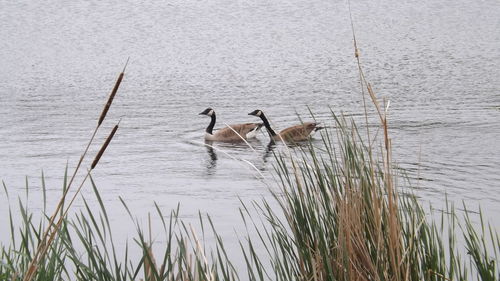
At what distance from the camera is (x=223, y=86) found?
19.9 metres

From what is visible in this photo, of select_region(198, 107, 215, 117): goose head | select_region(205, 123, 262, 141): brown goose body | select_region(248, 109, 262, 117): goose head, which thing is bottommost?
select_region(205, 123, 262, 141): brown goose body

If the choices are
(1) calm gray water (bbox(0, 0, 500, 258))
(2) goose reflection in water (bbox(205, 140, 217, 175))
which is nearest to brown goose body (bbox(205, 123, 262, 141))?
(1) calm gray water (bbox(0, 0, 500, 258))

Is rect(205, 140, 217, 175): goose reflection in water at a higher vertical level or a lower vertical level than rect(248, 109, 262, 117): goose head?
lower

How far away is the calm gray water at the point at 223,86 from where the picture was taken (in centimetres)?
1099

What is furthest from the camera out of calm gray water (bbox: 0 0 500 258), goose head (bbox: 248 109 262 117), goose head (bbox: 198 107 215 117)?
goose head (bbox: 198 107 215 117)

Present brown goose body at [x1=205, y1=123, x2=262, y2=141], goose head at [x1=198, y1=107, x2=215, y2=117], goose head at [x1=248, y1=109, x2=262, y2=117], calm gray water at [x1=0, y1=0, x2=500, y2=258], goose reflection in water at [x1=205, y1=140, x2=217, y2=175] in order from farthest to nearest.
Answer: goose head at [x1=198, y1=107, x2=215, y2=117] → goose head at [x1=248, y1=109, x2=262, y2=117] → brown goose body at [x1=205, y1=123, x2=262, y2=141] → goose reflection in water at [x1=205, y1=140, x2=217, y2=175] → calm gray water at [x1=0, y1=0, x2=500, y2=258]

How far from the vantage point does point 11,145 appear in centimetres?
1375

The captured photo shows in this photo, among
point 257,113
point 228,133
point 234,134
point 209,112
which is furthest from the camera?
point 209,112

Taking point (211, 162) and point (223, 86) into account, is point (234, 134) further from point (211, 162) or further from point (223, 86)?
point (223, 86)

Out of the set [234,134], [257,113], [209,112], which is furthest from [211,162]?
[209,112]

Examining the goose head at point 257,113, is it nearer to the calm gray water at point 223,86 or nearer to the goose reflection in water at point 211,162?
the calm gray water at point 223,86

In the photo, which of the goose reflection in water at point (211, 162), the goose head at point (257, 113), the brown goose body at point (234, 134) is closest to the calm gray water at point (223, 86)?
the goose reflection in water at point (211, 162)

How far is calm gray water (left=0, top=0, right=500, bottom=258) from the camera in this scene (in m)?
11.0

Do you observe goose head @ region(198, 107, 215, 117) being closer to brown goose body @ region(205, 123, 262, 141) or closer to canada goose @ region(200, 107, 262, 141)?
canada goose @ region(200, 107, 262, 141)
